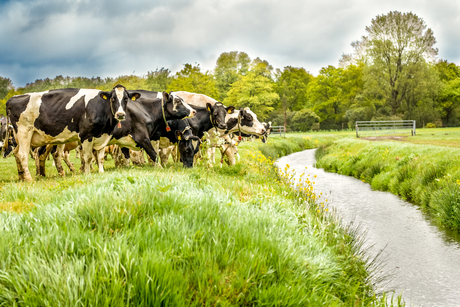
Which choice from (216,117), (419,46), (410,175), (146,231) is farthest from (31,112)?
(419,46)

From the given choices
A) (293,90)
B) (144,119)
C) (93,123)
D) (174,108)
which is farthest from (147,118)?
(293,90)

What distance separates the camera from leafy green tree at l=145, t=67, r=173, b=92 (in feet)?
173

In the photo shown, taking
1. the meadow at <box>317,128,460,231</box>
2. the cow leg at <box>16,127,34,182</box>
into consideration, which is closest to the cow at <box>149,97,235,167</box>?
the cow leg at <box>16,127,34,182</box>

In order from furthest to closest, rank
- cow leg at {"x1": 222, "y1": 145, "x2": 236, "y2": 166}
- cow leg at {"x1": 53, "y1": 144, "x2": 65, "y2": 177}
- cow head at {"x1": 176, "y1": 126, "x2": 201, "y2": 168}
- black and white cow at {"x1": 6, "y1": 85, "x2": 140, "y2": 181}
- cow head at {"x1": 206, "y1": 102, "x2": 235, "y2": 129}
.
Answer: cow leg at {"x1": 222, "y1": 145, "x2": 236, "y2": 166} < cow head at {"x1": 206, "y1": 102, "x2": 235, "y2": 129} < cow head at {"x1": 176, "y1": 126, "x2": 201, "y2": 168} < cow leg at {"x1": 53, "y1": 144, "x2": 65, "y2": 177} < black and white cow at {"x1": 6, "y1": 85, "x2": 140, "y2": 181}

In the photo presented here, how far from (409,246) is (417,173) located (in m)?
5.33

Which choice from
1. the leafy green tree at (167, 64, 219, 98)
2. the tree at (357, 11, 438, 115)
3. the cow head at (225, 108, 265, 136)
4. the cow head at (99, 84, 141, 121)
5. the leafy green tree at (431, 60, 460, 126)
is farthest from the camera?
the leafy green tree at (431, 60, 460, 126)

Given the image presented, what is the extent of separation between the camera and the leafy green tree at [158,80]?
52.7 metres

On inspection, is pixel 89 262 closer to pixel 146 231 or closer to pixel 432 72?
pixel 146 231

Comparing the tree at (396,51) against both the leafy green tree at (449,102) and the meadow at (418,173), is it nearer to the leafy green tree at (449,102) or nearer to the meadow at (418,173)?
the leafy green tree at (449,102)

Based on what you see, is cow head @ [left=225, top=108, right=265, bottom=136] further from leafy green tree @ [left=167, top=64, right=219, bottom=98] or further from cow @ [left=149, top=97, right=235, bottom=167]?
leafy green tree @ [left=167, top=64, right=219, bottom=98]

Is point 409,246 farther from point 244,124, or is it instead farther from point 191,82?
point 191,82

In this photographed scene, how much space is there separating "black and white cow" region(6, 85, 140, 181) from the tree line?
2899 cm

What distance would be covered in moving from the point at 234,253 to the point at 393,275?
12.1ft

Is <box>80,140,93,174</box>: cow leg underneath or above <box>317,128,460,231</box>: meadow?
above
